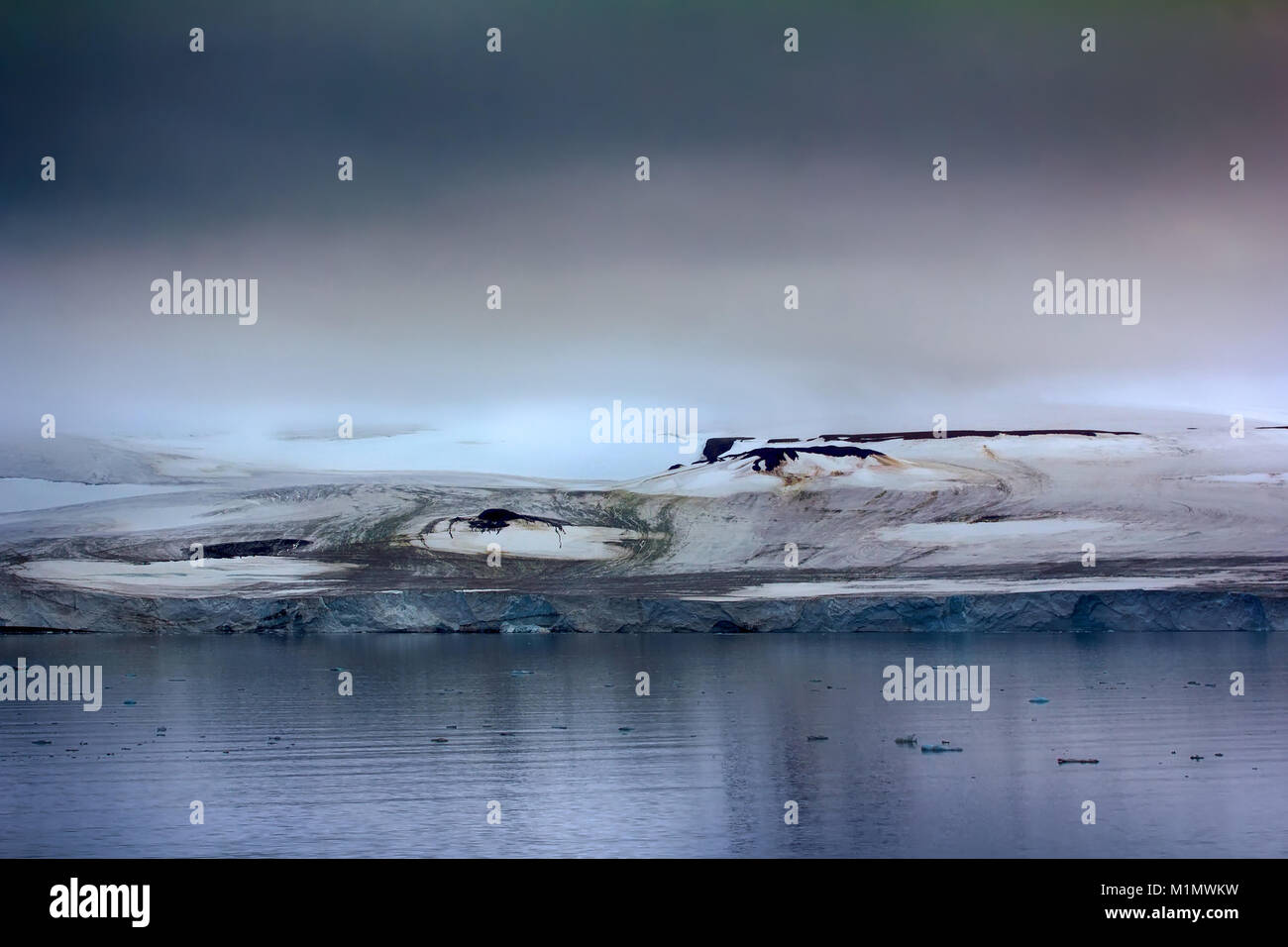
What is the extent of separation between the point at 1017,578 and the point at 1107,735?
195 feet

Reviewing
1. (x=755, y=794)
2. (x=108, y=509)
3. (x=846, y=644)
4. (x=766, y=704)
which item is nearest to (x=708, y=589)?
(x=846, y=644)

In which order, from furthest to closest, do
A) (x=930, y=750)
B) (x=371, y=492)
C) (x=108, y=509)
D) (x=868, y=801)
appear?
(x=371, y=492) → (x=108, y=509) → (x=930, y=750) → (x=868, y=801)

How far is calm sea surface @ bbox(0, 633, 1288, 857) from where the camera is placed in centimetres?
1681

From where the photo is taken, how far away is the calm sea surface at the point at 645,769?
55.2ft

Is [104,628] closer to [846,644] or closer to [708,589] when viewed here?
[708,589]

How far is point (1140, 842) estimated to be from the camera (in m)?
16.2
